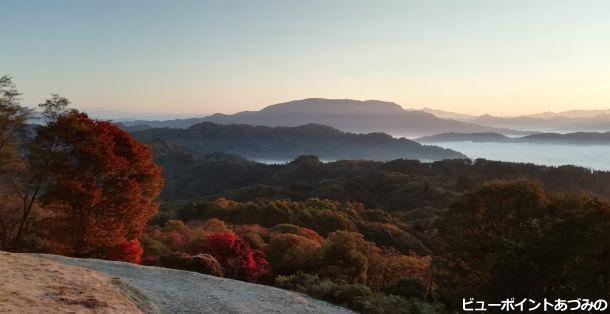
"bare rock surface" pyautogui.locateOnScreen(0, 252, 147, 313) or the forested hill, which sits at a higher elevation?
"bare rock surface" pyautogui.locateOnScreen(0, 252, 147, 313)

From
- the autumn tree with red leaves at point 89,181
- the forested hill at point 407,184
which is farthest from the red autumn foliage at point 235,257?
the forested hill at point 407,184

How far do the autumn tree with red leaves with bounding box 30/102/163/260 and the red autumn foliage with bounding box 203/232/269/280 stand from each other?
4885 mm

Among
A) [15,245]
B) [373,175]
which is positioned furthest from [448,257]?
[373,175]

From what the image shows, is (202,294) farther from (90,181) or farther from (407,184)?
(407,184)

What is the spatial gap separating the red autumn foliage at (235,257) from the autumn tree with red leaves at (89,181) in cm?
488

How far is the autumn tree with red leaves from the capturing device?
84.3 ft

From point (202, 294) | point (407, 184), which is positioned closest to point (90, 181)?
point (202, 294)

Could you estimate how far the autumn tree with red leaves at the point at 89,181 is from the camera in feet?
84.3

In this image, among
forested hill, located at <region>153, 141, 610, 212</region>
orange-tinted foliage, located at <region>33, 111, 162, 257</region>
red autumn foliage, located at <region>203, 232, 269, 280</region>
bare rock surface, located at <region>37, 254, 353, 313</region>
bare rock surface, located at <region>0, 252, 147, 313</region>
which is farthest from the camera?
forested hill, located at <region>153, 141, 610, 212</region>

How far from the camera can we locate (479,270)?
27.0 m

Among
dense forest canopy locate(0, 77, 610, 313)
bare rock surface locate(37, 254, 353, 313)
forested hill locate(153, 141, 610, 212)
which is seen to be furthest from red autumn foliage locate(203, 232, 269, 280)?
forested hill locate(153, 141, 610, 212)

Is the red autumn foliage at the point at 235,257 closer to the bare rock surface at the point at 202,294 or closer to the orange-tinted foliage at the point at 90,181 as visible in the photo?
the orange-tinted foliage at the point at 90,181

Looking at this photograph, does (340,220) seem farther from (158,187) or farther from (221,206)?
(158,187)

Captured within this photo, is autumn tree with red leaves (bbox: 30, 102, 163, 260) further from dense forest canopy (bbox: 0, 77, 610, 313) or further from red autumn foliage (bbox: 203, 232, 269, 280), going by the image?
red autumn foliage (bbox: 203, 232, 269, 280)
